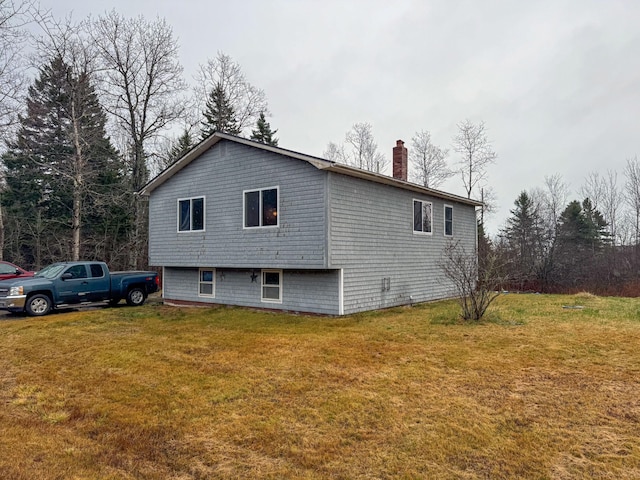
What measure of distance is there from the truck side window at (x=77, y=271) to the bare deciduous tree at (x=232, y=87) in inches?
686

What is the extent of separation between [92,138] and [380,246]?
17422mm

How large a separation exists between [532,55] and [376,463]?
62.3ft

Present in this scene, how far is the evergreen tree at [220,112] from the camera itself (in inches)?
1091

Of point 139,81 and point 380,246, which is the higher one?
point 139,81

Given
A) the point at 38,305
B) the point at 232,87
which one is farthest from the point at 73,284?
the point at 232,87

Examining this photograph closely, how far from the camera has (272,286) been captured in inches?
472

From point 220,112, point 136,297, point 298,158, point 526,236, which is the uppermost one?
point 220,112

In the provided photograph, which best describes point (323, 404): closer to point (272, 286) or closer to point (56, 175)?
point (272, 286)

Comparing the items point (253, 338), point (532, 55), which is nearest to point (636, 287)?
point (532, 55)

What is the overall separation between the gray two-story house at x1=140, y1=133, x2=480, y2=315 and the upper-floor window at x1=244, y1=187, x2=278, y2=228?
3 centimetres

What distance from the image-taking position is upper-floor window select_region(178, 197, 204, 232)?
1306 cm

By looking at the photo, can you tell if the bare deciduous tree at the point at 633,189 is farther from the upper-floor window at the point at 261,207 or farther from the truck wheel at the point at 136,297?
the truck wheel at the point at 136,297

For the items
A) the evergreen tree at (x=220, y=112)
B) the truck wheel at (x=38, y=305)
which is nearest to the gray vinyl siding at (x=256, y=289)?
the truck wheel at (x=38, y=305)

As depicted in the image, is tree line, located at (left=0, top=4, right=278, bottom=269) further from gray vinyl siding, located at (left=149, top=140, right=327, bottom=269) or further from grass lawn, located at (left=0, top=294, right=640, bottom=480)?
grass lawn, located at (left=0, top=294, right=640, bottom=480)
